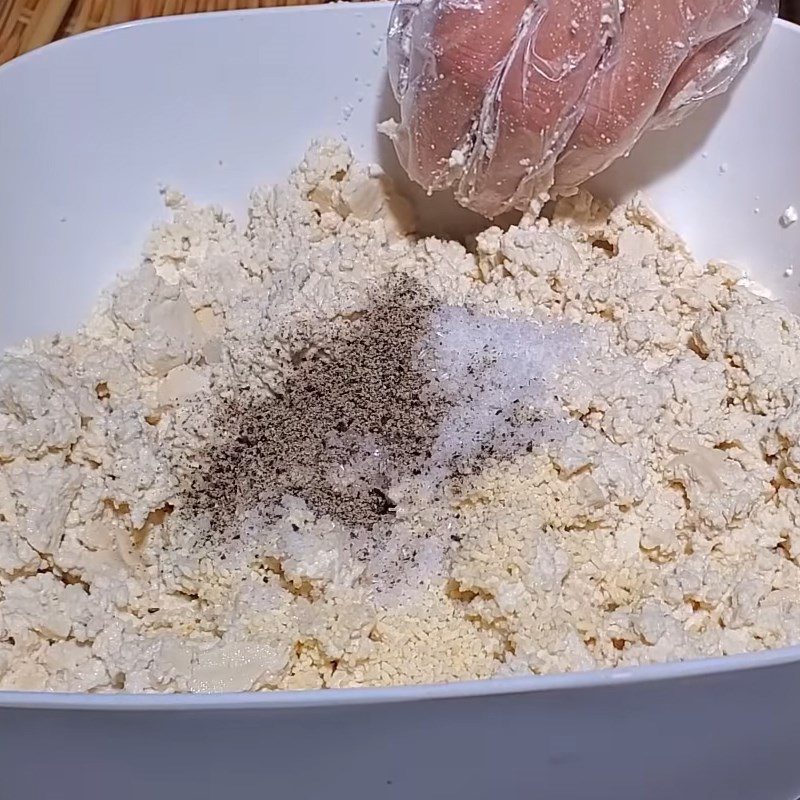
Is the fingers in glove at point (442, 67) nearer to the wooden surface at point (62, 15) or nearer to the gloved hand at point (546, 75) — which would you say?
the gloved hand at point (546, 75)

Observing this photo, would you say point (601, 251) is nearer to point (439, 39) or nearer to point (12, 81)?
point (439, 39)

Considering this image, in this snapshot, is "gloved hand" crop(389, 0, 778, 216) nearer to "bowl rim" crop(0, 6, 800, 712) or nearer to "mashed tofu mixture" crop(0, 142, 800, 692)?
"mashed tofu mixture" crop(0, 142, 800, 692)

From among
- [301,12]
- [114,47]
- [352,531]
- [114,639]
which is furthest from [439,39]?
[114,639]

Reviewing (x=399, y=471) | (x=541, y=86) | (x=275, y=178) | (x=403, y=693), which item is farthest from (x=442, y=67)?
(x=403, y=693)

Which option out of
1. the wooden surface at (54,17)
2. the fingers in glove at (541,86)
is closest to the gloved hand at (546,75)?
the fingers in glove at (541,86)

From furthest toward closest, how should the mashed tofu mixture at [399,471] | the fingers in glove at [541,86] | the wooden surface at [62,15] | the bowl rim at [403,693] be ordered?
the wooden surface at [62,15] < the fingers in glove at [541,86] < the mashed tofu mixture at [399,471] < the bowl rim at [403,693]

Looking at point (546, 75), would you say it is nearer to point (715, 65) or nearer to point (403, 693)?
point (715, 65)

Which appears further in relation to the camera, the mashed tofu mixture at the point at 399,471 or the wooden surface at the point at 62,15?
the wooden surface at the point at 62,15
